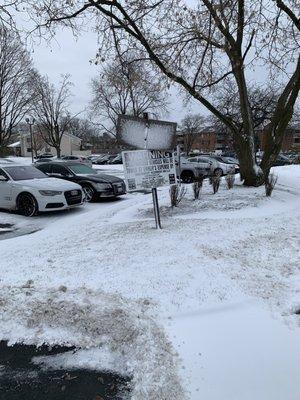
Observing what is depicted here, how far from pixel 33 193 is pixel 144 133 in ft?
16.4

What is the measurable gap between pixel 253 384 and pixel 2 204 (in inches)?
392

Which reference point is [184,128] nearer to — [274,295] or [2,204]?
[2,204]

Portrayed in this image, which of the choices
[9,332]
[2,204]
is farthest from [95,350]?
[2,204]

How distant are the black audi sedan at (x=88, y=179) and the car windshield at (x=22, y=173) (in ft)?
6.18

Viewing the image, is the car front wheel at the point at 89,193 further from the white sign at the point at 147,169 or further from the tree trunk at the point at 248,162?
the white sign at the point at 147,169

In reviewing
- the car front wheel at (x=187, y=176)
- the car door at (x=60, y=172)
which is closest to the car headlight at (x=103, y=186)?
the car door at (x=60, y=172)

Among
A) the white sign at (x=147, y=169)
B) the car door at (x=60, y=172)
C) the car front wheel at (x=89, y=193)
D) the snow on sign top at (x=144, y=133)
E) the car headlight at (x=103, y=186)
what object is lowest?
the car front wheel at (x=89, y=193)

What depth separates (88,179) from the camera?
14.4m

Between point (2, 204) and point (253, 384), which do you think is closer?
point (253, 384)

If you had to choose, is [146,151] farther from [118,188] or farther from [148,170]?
[118,188]

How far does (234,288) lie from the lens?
15.6 feet

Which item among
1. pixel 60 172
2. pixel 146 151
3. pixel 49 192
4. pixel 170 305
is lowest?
pixel 170 305

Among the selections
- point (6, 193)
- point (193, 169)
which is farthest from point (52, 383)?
point (193, 169)

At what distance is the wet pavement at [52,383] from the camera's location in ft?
10.4
